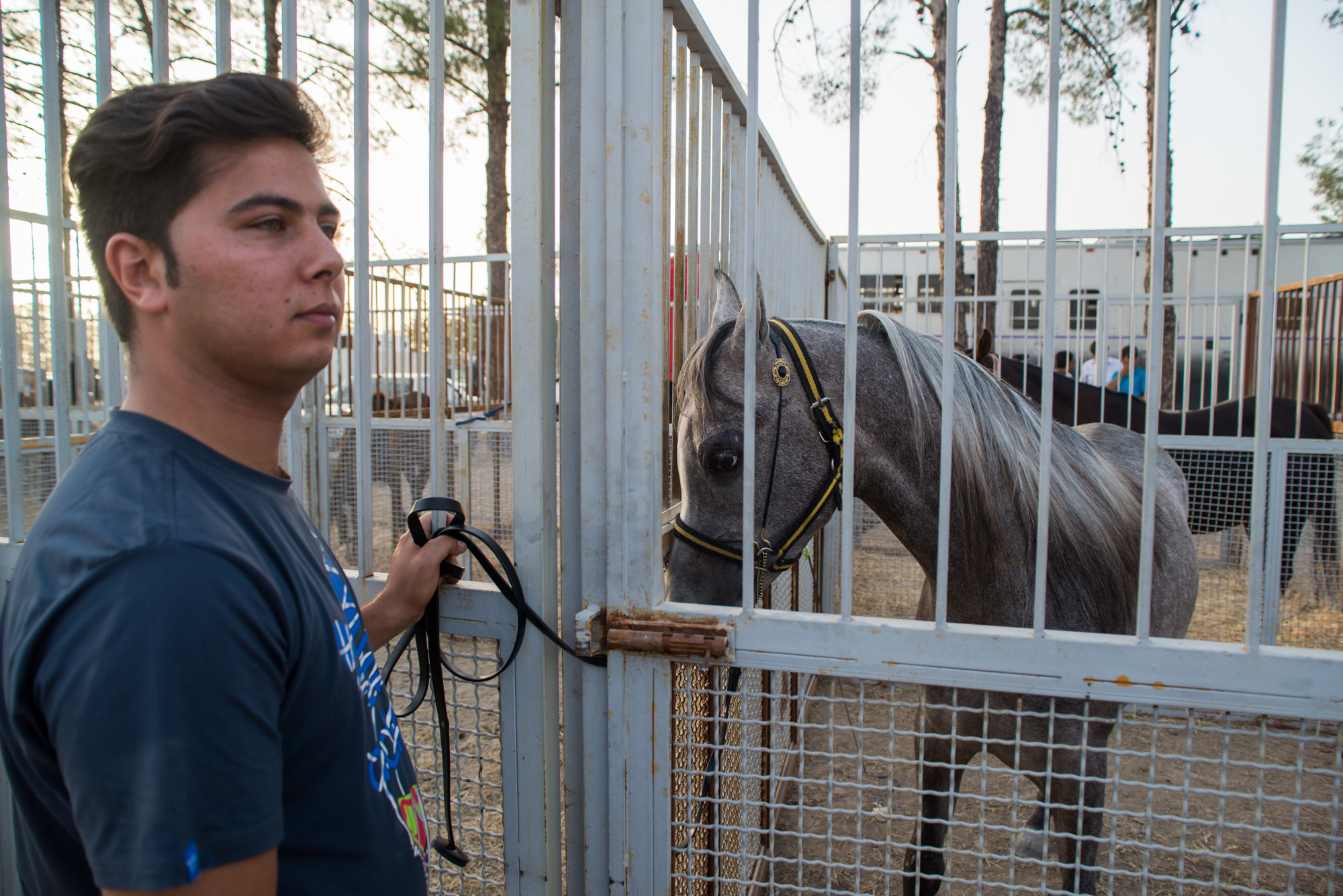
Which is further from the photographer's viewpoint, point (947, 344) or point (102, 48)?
point (102, 48)

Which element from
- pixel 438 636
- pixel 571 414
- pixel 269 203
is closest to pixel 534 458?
pixel 571 414

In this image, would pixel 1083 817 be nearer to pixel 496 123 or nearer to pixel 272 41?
pixel 272 41

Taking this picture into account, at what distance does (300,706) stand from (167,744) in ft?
0.50

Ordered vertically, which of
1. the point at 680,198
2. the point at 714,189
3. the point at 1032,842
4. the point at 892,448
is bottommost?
the point at 1032,842

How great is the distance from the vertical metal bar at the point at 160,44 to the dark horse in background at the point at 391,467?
16.2 ft

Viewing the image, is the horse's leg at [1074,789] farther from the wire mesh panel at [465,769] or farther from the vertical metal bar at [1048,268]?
the wire mesh panel at [465,769]

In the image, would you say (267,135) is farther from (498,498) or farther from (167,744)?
(498,498)

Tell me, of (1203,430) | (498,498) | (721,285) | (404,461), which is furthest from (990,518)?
(404,461)

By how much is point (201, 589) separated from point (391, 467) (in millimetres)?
6167

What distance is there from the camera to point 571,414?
124cm

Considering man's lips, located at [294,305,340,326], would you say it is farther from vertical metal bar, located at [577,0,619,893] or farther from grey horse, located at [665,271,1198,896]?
grey horse, located at [665,271,1198,896]

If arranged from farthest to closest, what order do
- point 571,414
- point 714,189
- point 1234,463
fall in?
point 1234,463 < point 714,189 < point 571,414

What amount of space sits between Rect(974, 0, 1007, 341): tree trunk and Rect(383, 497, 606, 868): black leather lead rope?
9479 mm

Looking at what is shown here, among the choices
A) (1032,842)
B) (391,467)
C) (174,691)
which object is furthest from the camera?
(391,467)
